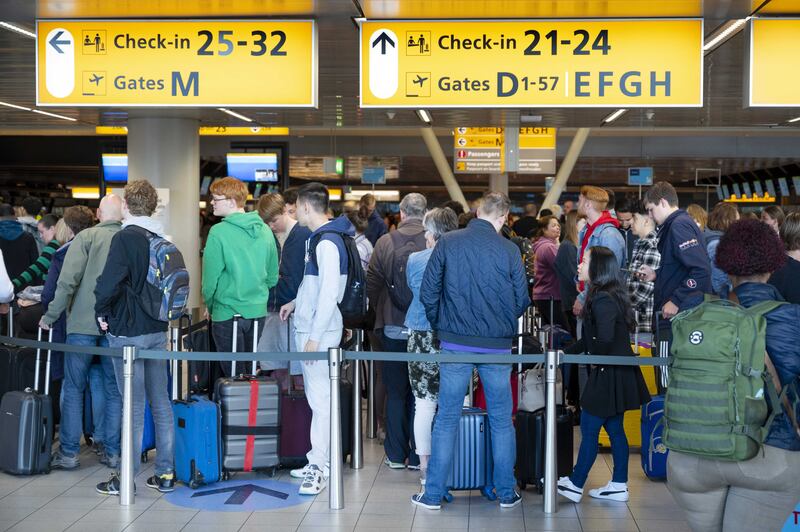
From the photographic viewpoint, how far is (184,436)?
6180mm

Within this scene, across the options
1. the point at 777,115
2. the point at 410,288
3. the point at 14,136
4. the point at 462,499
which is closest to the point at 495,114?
the point at 777,115

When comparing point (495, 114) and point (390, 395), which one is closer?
point (390, 395)

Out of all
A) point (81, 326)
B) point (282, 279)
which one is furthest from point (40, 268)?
point (282, 279)

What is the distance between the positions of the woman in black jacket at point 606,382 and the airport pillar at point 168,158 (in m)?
6.59

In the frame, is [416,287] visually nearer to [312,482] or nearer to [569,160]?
[312,482]

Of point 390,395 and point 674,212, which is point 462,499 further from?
point 674,212

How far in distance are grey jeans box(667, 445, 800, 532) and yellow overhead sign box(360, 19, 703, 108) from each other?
11.7 ft

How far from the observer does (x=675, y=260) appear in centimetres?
649

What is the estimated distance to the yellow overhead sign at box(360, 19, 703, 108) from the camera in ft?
21.8

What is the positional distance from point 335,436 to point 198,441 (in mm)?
995

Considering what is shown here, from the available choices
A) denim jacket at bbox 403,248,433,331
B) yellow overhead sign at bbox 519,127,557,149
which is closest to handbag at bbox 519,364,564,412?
denim jacket at bbox 403,248,433,331

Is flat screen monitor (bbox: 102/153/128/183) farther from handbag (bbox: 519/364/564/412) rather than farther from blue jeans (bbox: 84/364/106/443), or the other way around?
handbag (bbox: 519/364/564/412)

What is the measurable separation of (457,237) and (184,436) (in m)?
2.11

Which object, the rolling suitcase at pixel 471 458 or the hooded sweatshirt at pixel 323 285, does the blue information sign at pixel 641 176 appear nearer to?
the hooded sweatshirt at pixel 323 285
